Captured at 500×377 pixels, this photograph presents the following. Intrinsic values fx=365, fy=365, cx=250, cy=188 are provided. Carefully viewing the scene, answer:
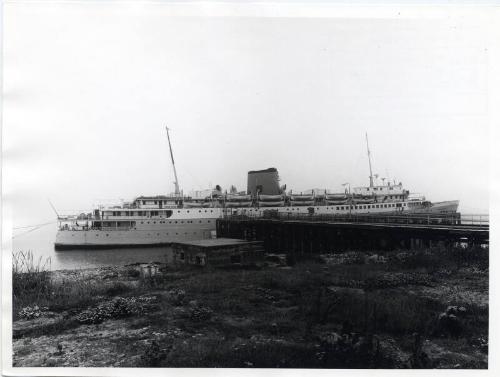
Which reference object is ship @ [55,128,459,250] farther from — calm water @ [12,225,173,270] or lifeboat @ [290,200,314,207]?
calm water @ [12,225,173,270]

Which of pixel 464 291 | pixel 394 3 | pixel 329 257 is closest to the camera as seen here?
pixel 394 3

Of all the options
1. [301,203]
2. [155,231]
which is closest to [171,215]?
[155,231]

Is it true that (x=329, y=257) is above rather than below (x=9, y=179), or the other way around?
below

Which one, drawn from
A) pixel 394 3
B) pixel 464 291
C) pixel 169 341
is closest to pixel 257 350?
pixel 169 341

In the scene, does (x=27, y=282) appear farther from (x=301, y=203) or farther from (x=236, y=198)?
(x=301, y=203)

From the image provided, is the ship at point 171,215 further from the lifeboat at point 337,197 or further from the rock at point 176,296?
the rock at point 176,296

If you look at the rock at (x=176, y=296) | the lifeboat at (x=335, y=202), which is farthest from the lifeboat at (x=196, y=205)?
the rock at (x=176, y=296)

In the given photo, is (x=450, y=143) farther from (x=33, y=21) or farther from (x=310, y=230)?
(x=33, y=21)

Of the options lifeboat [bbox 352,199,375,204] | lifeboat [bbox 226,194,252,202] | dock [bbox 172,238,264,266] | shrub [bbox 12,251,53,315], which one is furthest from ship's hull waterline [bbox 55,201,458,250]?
shrub [bbox 12,251,53,315]

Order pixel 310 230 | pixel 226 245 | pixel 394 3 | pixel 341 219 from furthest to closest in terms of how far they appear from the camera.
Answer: pixel 341 219 < pixel 310 230 < pixel 226 245 < pixel 394 3
